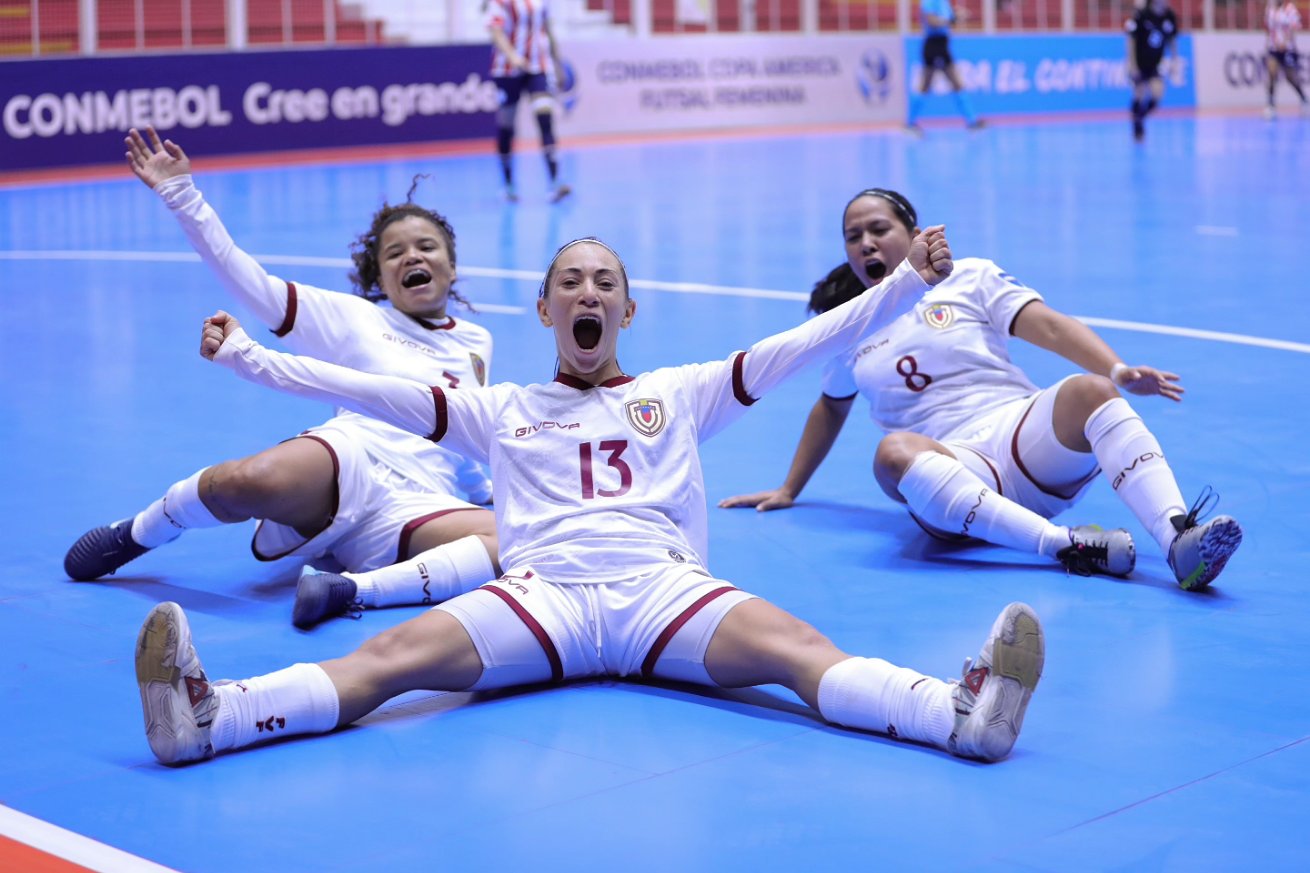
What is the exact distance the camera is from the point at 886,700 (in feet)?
12.1

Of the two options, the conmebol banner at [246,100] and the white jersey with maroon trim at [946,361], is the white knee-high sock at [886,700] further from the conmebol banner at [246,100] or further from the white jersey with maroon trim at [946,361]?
the conmebol banner at [246,100]

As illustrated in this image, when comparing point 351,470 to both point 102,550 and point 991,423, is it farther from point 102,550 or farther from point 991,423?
point 991,423

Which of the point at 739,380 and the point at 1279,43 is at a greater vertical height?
the point at 1279,43

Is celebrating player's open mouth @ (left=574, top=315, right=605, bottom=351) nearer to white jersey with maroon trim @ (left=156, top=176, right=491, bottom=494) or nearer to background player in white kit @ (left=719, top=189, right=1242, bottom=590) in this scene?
background player in white kit @ (left=719, top=189, right=1242, bottom=590)

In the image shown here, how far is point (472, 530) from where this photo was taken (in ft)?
16.5

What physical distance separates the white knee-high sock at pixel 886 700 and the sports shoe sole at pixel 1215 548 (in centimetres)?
129

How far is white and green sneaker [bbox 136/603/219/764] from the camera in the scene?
3508 millimetres

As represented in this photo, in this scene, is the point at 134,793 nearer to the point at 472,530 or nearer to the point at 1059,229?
the point at 472,530

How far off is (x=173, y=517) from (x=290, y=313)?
0.75 m

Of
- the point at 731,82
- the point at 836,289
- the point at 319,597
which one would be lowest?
the point at 319,597

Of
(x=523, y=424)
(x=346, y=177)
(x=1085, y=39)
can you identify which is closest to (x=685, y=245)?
(x=346, y=177)

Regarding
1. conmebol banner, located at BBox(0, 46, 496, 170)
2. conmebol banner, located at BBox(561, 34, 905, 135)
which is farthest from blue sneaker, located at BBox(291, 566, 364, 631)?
conmebol banner, located at BBox(561, 34, 905, 135)

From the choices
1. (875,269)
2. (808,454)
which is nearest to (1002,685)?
(875,269)

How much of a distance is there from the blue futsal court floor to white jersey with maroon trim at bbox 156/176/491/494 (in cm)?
55
